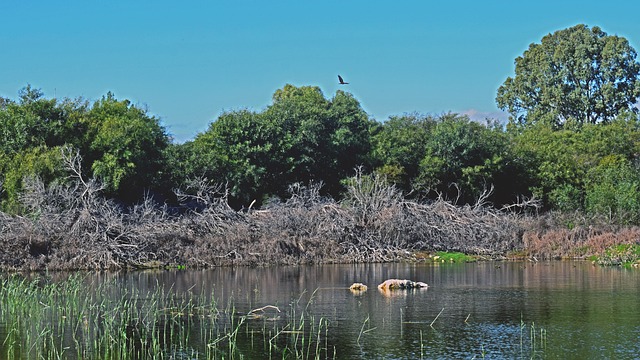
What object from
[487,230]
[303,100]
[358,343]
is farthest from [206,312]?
[303,100]

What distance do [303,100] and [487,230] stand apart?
16.1 meters

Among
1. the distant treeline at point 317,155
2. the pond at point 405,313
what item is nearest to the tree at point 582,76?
the distant treeline at point 317,155

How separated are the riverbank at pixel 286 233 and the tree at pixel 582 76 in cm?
2807

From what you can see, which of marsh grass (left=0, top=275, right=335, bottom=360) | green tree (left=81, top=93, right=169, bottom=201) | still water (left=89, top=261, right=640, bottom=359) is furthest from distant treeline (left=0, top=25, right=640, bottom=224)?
marsh grass (left=0, top=275, right=335, bottom=360)

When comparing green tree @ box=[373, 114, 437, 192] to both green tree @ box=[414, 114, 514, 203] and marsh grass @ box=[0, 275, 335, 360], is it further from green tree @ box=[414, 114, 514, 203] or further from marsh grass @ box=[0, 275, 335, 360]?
marsh grass @ box=[0, 275, 335, 360]

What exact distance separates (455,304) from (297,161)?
75.1 feet

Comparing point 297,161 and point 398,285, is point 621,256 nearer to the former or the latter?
point 398,285

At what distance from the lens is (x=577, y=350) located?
68.9ft

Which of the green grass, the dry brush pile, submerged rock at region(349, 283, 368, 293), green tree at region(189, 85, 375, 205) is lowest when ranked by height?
submerged rock at region(349, 283, 368, 293)

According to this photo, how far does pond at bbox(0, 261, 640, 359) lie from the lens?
21.3 meters

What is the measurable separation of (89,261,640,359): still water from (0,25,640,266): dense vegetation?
20.1 feet

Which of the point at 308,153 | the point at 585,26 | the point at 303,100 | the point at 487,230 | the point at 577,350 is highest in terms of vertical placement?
the point at 585,26

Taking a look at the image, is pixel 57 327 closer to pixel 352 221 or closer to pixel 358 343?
pixel 358 343

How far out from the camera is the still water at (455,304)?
21531mm
